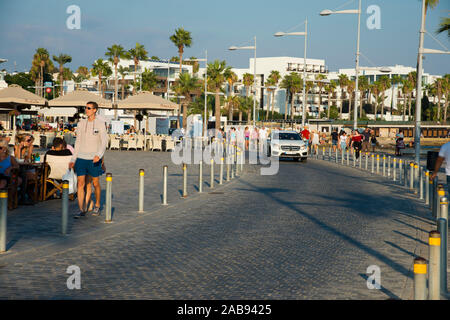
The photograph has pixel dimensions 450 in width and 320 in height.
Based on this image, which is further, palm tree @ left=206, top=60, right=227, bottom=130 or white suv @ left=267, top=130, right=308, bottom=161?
palm tree @ left=206, top=60, right=227, bottom=130

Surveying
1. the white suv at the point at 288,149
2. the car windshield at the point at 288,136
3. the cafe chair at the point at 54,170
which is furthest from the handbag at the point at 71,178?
the car windshield at the point at 288,136

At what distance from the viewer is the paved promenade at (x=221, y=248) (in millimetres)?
6109

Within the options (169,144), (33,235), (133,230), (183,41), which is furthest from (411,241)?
(183,41)

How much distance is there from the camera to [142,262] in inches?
290

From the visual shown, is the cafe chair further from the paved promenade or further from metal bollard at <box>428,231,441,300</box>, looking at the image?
metal bollard at <box>428,231,441,300</box>

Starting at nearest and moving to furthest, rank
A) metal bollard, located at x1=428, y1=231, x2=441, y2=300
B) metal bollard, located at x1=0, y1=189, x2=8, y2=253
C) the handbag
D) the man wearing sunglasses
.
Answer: metal bollard, located at x1=428, y1=231, x2=441, y2=300 → metal bollard, located at x1=0, y1=189, x2=8, y2=253 → the man wearing sunglasses → the handbag

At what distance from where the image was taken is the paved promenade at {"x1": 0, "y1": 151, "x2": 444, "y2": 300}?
6109mm

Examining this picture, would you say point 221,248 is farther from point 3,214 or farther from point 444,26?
point 444,26

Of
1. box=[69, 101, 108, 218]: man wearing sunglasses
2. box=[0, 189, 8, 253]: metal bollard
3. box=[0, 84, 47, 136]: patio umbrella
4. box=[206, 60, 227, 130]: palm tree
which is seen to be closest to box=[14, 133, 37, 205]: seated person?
box=[69, 101, 108, 218]: man wearing sunglasses

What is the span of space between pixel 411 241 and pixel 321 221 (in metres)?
2.20

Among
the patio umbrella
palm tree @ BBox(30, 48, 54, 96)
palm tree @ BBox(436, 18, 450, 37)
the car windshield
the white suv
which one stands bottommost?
the white suv

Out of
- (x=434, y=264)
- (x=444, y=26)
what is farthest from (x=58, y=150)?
(x=444, y=26)

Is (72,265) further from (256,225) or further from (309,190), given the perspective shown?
(309,190)

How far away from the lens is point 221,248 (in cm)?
832
